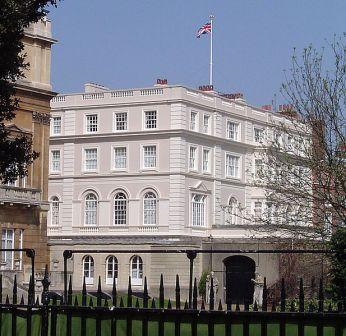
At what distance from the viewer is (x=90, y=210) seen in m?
70.1

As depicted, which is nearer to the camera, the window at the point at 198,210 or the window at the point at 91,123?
the window at the point at 198,210

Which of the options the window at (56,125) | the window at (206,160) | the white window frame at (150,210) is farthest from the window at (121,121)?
the window at (206,160)

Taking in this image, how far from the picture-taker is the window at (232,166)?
7331 centimetres

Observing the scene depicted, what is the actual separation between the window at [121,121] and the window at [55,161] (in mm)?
5174

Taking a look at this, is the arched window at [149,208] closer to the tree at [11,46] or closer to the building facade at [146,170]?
the building facade at [146,170]

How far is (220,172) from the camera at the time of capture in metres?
71.7

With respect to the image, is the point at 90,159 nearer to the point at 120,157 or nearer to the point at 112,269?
the point at 120,157

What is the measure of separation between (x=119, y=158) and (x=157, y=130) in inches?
155

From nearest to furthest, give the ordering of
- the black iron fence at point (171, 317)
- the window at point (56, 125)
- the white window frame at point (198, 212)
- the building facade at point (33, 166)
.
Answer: the black iron fence at point (171, 317), the building facade at point (33, 166), the white window frame at point (198, 212), the window at point (56, 125)

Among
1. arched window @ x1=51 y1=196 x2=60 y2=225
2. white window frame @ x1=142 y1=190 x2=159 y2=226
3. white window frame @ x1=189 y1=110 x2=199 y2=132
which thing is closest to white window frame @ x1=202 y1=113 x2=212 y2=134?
white window frame @ x1=189 y1=110 x2=199 y2=132

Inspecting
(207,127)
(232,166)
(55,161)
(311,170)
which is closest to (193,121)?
(207,127)

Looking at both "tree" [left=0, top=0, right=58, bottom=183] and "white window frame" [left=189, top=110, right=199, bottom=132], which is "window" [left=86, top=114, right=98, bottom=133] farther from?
"tree" [left=0, top=0, right=58, bottom=183]

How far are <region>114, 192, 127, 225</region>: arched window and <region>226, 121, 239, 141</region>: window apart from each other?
32.4ft

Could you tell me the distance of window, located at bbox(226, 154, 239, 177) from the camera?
73312 millimetres
